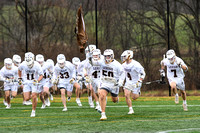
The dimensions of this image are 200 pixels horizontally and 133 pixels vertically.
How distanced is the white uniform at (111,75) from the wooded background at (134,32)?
1593cm

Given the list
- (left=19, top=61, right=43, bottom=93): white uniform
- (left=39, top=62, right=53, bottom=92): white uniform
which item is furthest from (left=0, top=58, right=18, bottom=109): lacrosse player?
(left=19, top=61, right=43, bottom=93): white uniform

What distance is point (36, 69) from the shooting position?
16.4 m

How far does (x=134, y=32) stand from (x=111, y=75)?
22.8m

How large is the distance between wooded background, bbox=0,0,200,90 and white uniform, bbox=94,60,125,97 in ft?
52.3

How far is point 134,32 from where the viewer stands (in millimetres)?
37312

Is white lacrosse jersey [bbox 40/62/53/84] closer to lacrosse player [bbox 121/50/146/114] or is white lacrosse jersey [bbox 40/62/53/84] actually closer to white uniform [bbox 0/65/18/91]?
white uniform [bbox 0/65/18/91]

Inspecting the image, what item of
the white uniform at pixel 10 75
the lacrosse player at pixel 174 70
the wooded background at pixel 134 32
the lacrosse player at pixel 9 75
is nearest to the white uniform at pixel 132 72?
the lacrosse player at pixel 174 70

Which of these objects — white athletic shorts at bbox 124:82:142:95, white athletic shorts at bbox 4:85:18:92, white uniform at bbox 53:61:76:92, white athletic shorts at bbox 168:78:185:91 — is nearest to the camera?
white athletic shorts at bbox 124:82:142:95

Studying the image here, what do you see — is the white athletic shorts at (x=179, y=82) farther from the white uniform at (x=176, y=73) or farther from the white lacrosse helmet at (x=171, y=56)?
the white lacrosse helmet at (x=171, y=56)

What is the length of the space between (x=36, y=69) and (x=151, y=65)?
17483 mm

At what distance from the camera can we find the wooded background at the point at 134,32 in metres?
33.4

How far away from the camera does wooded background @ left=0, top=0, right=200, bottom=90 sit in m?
33.4

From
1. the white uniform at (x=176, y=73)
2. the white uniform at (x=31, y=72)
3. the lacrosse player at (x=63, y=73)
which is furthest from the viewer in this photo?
the lacrosse player at (x=63, y=73)

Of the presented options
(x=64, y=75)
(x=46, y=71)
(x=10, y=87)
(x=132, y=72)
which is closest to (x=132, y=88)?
(x=132, y=72)
